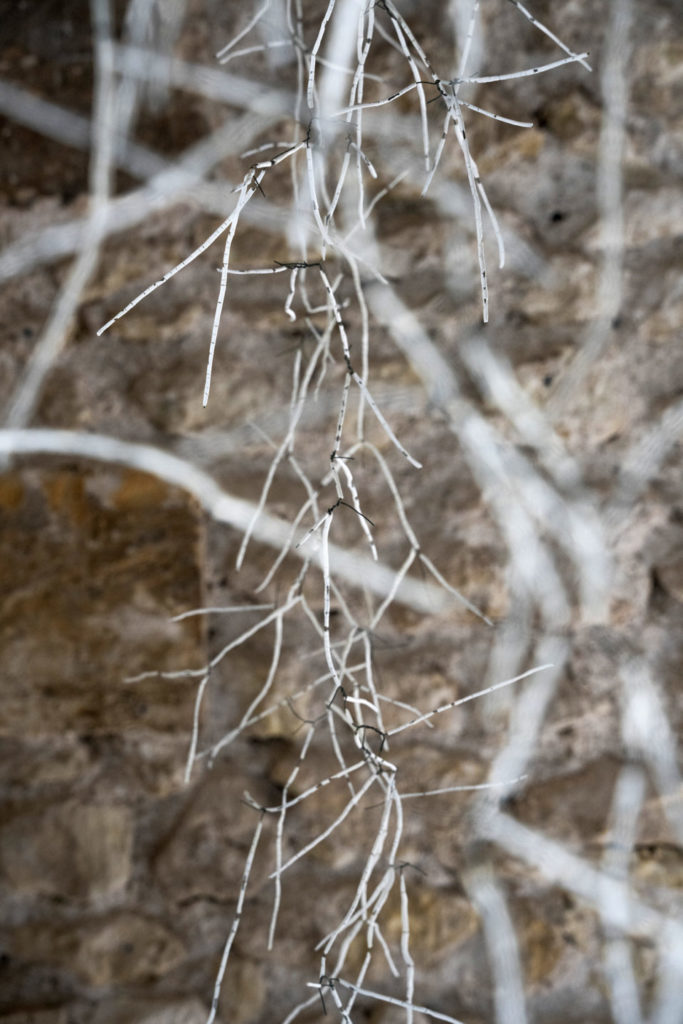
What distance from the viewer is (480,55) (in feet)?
3.30

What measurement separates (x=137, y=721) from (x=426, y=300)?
1.91 ft

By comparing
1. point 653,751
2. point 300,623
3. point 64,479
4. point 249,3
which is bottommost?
point 653,751

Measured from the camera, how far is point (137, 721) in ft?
3.59

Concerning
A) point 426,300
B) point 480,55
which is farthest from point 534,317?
point 480,55

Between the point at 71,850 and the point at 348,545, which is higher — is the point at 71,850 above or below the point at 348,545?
below

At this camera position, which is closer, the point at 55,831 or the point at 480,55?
the point at 480,55

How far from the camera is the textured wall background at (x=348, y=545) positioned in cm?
102

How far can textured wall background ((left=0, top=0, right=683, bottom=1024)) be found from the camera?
102 cm

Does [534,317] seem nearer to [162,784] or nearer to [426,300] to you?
[426,300]

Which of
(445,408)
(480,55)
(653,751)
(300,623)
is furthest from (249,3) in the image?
(653,751)

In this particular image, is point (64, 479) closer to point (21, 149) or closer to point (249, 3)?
point (21, 149)

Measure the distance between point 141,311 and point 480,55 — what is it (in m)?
0.46

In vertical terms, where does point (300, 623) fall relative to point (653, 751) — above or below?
above

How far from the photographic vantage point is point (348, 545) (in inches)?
41.5
